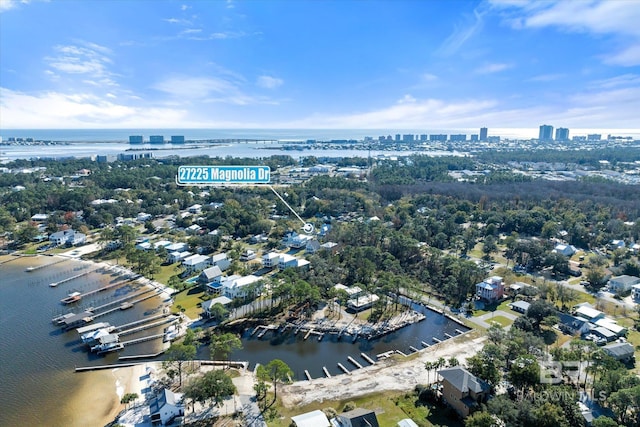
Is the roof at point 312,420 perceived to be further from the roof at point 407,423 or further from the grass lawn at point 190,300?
the grass lawn at point 190,300

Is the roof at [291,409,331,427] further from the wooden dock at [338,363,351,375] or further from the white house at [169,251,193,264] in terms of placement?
the white house at [169,251,193,264]

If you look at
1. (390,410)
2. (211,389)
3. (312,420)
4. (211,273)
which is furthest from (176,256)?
(390,410)

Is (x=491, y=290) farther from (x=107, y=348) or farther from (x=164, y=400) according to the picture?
(x=107, y=348)

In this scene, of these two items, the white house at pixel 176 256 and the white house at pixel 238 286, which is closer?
the white house at pixel 238 286

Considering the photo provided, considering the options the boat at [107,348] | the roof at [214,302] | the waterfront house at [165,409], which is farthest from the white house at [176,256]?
the waterfront house at [165,409]

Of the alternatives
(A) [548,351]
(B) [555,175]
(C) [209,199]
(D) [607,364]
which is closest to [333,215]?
(C) [209,199]

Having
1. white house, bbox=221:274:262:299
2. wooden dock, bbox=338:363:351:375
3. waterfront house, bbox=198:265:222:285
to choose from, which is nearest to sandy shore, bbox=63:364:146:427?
white house, bbox=221:274:262:299

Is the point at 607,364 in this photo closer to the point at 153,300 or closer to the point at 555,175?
the point at 153,300
